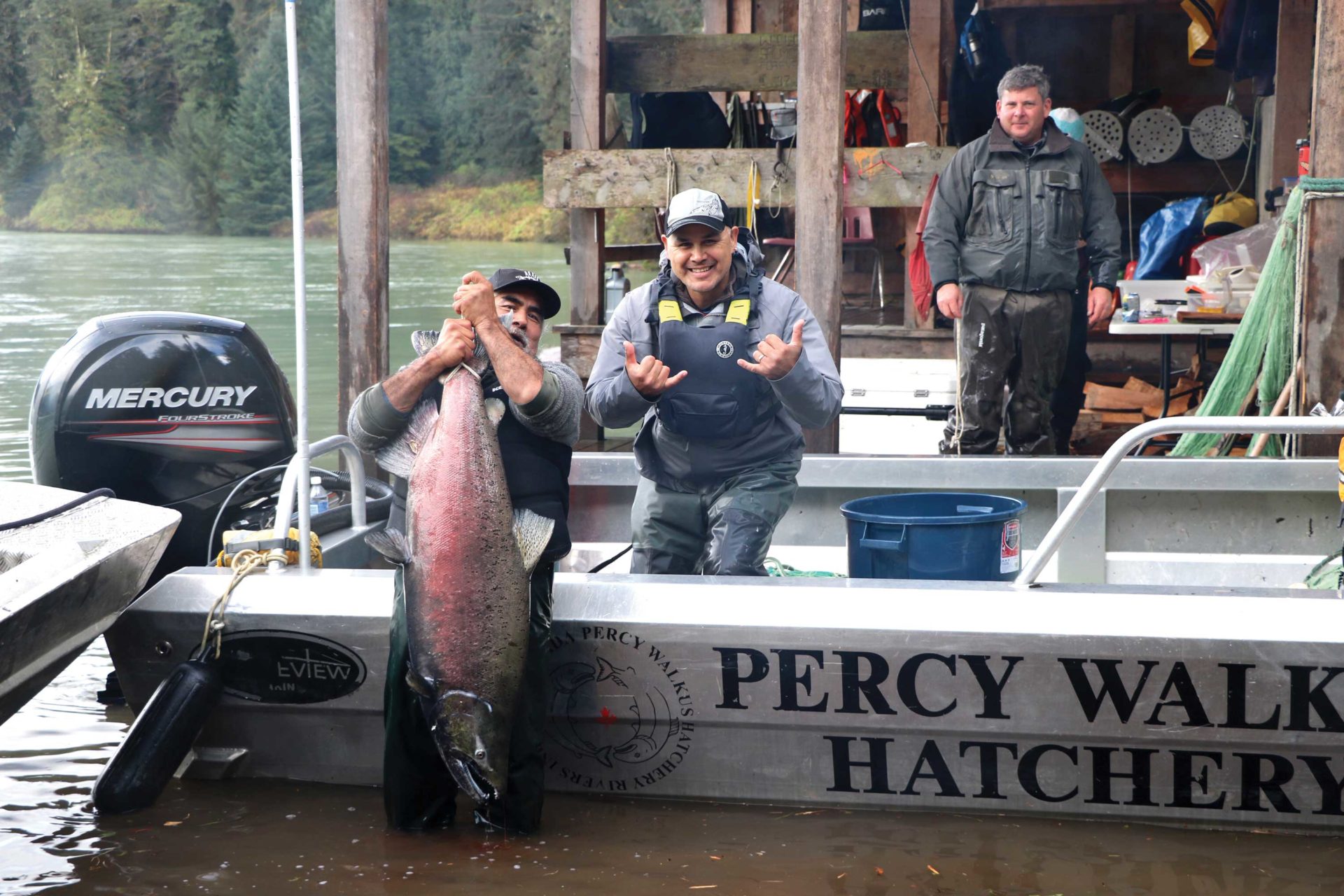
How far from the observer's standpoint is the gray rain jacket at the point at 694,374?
13.3 ft

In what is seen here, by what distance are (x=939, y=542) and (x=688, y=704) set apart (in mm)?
876

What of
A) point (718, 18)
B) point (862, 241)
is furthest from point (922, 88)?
point (718, 18)

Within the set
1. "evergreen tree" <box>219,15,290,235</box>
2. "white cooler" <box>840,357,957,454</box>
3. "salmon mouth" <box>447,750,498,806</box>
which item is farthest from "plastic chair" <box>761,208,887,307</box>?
"evergreen tree" <box>219,15,290,235</box>

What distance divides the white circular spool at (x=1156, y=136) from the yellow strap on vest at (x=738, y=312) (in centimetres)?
683

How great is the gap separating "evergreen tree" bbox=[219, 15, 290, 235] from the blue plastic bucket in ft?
173

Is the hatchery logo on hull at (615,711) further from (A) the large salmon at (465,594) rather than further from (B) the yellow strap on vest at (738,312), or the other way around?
(B) the yellow strap on vest at (738,312)

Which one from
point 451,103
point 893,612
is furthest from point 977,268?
point 451,103

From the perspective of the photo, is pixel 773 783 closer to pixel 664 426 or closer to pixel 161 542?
pixel 664 426

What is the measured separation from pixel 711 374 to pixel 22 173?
206 ft

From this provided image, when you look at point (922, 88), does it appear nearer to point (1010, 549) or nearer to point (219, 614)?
point (1010, 549)

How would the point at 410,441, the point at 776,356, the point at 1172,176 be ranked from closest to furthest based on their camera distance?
the point at 410,441 < the point at 776,356 < the point at 1172,176

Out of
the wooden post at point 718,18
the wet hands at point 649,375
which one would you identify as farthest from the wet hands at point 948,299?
the wooden post at point 718,18

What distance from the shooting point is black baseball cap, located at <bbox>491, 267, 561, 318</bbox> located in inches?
152

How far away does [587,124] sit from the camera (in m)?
8.00
